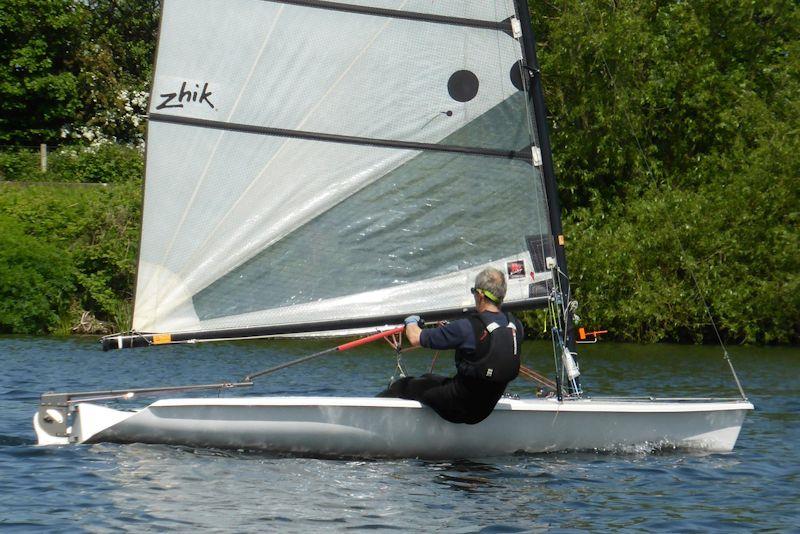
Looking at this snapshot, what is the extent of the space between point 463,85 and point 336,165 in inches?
45.3

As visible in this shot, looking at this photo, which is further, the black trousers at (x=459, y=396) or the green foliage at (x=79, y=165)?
the green foliage at (x=79, y=165)

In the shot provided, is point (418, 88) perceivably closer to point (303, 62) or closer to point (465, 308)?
point (303, 62)

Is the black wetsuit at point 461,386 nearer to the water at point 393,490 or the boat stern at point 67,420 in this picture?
the water at point 393,490

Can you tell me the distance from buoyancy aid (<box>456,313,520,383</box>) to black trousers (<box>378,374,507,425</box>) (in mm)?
67

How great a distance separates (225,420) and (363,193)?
6.67 feet

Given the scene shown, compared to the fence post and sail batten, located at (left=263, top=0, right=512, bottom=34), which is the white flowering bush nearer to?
the fence post

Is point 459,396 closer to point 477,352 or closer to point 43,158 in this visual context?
point 477,352

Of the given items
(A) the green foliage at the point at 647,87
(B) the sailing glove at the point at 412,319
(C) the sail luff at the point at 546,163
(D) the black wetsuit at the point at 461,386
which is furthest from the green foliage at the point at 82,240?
(D) the black wetsuit at the point at 461,386

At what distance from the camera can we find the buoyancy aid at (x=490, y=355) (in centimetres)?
885

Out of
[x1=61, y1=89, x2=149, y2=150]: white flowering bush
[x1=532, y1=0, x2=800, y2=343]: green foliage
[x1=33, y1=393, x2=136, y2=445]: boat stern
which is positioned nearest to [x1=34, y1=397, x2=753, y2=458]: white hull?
[x1=33, y1=393, x2=136, y2=445]: boat stern

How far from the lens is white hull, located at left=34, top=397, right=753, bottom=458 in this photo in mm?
9078

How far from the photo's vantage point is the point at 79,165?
3097 cm

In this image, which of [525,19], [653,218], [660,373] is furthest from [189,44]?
[653,218]

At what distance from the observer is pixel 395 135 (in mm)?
9789
